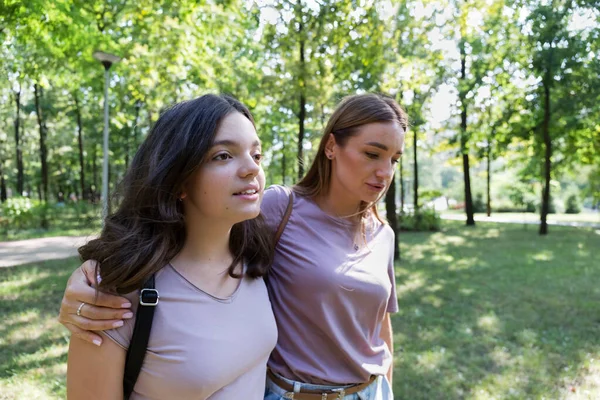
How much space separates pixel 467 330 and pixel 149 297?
5832 mm

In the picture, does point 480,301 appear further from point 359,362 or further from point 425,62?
point 359,362

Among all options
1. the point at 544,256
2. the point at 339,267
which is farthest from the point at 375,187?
the point at 544,256

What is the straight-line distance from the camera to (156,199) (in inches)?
57.1

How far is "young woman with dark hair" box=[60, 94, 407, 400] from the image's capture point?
176 centimetres

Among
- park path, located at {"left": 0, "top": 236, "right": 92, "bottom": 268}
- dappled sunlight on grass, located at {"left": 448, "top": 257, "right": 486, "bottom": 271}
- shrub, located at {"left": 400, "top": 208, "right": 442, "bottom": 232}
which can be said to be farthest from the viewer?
shrub, located at {"left": 400, "top": 208, "right": 442, "bottom": 232}

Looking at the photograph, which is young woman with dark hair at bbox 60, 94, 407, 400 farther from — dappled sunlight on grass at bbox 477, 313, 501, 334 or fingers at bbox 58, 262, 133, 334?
dappled sunlight on grass at bbox 477, 313, 501, 334

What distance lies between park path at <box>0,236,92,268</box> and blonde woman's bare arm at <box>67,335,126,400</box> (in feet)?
30.8

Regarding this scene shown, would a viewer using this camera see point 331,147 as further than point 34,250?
No

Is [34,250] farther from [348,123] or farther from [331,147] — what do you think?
[348,123]

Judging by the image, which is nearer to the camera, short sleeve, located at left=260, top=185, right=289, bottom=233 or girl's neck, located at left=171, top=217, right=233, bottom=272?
girl's neck, located at left=171, top=217, right=233, bottom=272

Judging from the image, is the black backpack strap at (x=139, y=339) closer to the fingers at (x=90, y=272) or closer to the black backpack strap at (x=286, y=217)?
the fingers at (x=90, y=272)

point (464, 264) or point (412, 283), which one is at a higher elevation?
point (412, 283)

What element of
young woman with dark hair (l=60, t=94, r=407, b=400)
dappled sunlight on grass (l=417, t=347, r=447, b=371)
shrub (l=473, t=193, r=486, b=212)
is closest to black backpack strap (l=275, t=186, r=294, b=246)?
young woman with dark hair (l=60, t=94, r=407, b=400)

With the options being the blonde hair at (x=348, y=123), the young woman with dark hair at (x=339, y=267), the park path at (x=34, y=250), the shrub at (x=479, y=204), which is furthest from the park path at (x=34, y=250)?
the shrub at (x=479, y=204)
